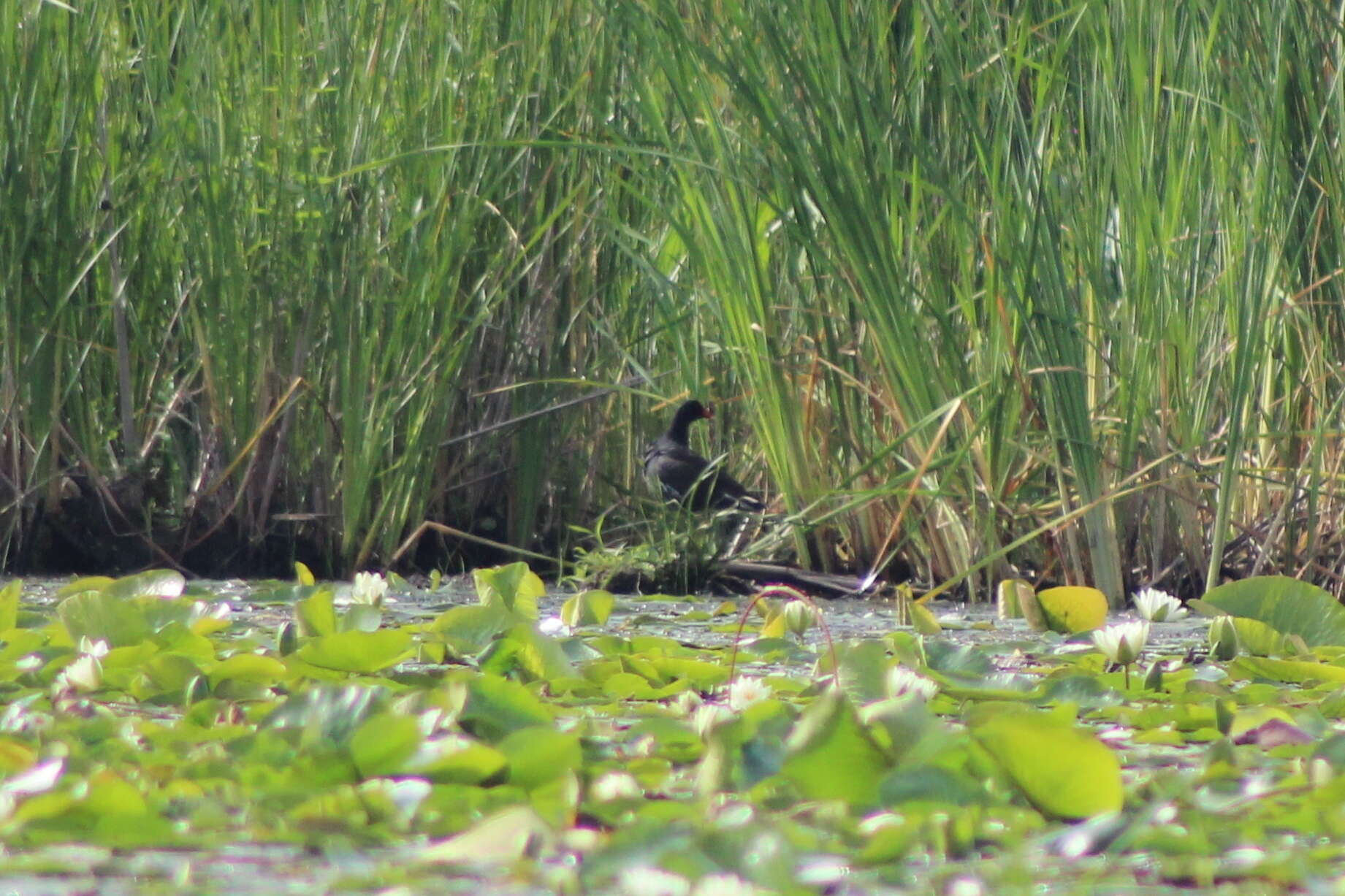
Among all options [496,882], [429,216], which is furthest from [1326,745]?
[429,216]

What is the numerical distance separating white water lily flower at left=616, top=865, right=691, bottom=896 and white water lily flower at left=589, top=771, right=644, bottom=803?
0.97 ft

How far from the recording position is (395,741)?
1.56m

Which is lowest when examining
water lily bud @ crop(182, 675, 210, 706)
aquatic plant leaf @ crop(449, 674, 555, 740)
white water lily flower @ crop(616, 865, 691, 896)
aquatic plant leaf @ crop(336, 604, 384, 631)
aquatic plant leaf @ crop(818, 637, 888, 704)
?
aquatic plant leaf @ crop(336, 604, 384, 631)

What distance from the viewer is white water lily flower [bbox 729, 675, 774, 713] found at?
1.93 metres

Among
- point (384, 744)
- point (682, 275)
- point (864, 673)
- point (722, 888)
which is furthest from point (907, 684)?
point (682, 275)

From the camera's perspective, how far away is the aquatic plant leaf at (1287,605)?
8.61 ft

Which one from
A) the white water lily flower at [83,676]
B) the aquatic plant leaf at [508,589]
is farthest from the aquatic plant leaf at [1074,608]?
the white water lily flower at [83,676]

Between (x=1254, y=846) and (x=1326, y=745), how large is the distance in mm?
284

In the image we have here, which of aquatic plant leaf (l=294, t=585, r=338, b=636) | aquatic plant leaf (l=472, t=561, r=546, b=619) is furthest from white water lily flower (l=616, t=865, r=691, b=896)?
aquatic plant leaf (l=472, t=561, r=546, b=619)

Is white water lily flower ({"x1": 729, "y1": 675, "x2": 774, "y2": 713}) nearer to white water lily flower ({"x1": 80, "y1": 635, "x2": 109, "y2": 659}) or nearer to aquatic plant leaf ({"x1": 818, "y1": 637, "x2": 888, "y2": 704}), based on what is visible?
aquatic plant leaf ({"x1": 818, "y1": 637, "x2": 888, "y2": 704})

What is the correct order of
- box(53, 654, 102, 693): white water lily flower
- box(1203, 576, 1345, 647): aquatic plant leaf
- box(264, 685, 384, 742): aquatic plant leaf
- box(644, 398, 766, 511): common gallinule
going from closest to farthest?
box(264, 685, 384, 742): aquatic plant leaf
box(53, 654, 102, 693): white water lily flower
box(1203, 576, 1345, 647): aquatic plant leaf
box(644, 398, 766, 511): common gallinule

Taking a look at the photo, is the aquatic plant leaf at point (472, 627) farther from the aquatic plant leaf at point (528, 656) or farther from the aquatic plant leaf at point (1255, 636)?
the aquatic plant leaf at point (1255, 636)

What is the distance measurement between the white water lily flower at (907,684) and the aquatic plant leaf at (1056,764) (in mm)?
445

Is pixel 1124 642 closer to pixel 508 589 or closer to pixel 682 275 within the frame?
pixel 508 589
